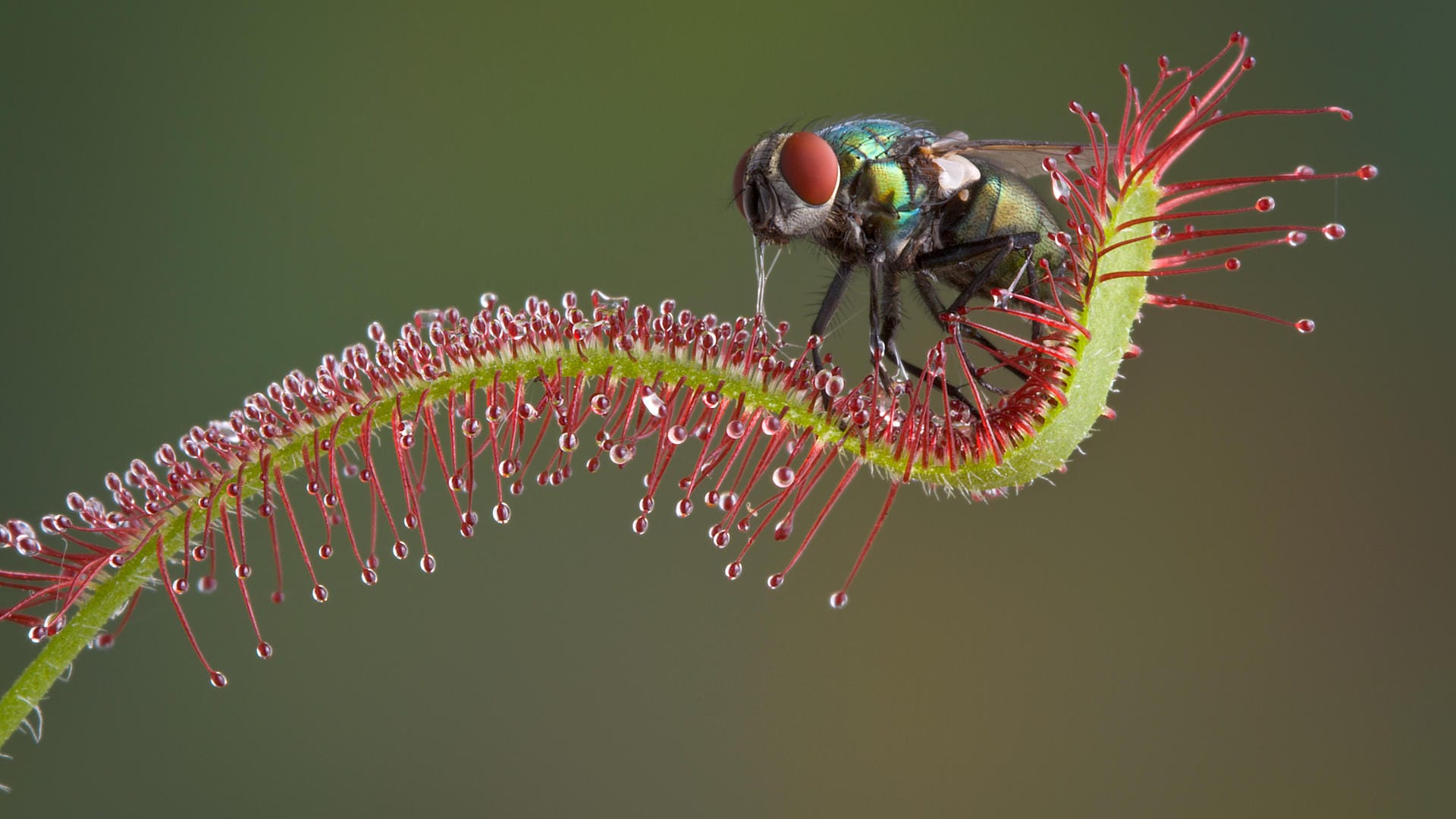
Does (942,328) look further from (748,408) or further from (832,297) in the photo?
(748,408)

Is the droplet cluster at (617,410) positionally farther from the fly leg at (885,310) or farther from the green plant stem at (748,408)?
the fly leg at (885,310)

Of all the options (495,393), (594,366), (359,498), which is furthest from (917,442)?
(359,498)

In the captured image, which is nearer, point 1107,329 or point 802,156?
point 1107,329

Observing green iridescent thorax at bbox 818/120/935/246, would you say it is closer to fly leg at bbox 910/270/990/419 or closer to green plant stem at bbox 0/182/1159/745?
fly leg at bbox 910/270/990/419

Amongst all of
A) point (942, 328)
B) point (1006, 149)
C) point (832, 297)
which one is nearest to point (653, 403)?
point (832, 297)

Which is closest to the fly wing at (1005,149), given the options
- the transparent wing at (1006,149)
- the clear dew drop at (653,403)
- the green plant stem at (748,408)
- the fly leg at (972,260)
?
the transparent wing at (1006,149)

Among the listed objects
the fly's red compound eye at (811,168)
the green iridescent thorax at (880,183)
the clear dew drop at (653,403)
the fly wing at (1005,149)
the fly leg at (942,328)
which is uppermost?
the fly wing at (1005,149)

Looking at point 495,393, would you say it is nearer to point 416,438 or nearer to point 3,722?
point 416,438
